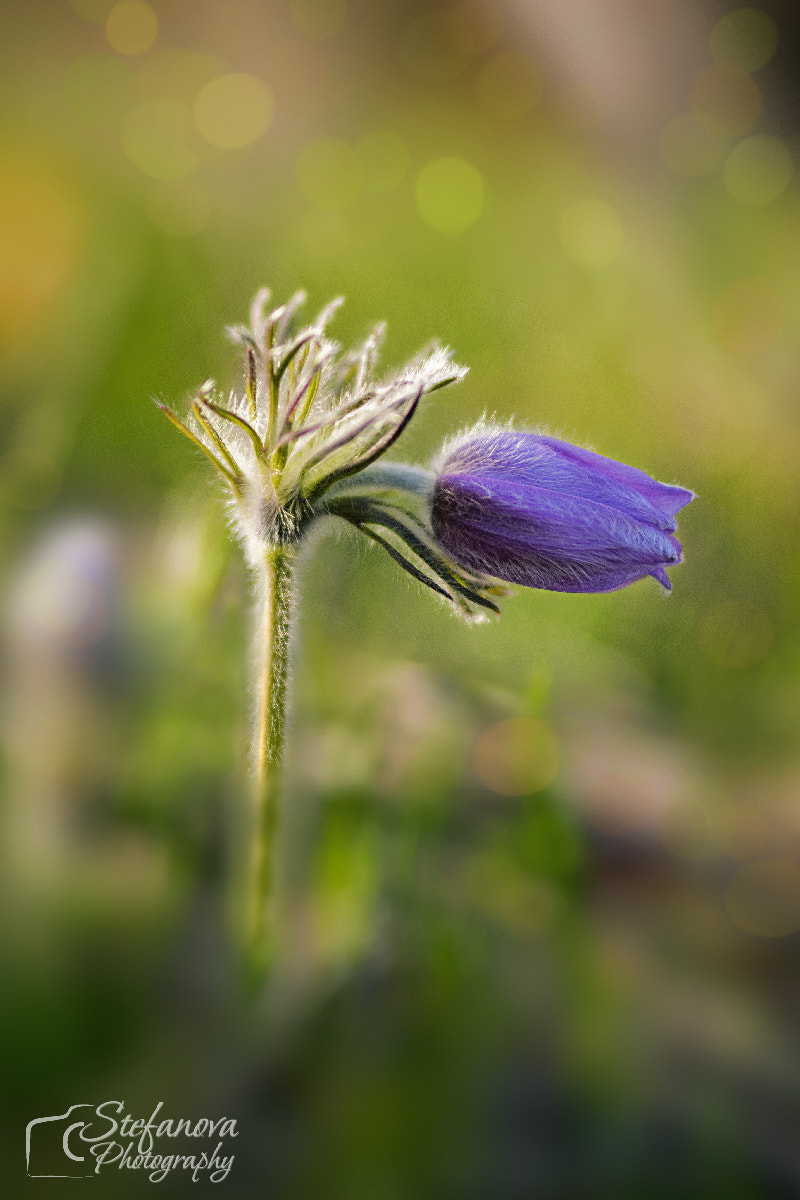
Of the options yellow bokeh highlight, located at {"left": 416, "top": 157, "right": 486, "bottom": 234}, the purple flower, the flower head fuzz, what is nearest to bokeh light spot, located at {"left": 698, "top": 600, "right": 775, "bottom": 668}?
yellow bokeh highlight, located at {"left": 416, "top": 157, "right": 486, "bottom": 234}

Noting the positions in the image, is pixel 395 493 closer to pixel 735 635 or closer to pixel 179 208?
pixel 735 635

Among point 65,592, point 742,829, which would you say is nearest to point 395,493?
point 65,592

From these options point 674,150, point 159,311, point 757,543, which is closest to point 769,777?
point 757,543

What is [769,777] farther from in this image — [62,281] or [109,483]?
[62,281]

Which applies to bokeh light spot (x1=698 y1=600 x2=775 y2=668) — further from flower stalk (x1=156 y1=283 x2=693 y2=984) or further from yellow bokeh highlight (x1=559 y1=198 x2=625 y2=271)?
flower stalk (x1=156 y1=283 x2=693 y2=984)

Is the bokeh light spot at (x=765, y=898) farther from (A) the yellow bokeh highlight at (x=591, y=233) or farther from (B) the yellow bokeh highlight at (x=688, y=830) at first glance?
(A) the yellow bokeh highlight at (x=591, y=233)

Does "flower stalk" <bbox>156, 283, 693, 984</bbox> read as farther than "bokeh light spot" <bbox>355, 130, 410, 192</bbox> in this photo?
No
